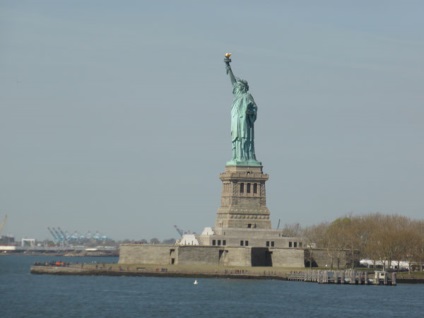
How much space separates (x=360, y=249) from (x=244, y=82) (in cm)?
2184

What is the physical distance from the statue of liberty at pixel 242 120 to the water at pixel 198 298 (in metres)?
18.4

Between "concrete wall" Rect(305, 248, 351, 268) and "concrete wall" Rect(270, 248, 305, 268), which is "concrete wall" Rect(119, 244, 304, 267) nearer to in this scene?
"concrete wall" Rect(270, 248, 305, 268)

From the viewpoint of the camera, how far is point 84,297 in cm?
11000

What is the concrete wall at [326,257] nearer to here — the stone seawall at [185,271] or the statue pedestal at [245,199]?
the statue pedestal at [245,199]

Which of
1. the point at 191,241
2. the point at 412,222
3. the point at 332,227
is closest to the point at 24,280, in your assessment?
the point at 191,241

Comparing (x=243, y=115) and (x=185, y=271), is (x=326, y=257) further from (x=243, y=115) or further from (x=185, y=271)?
(x=185, y=271)

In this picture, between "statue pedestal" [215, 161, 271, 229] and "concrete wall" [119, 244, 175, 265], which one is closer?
"concrete wall" [119, 244, 175, 265]

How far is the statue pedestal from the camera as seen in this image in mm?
143875

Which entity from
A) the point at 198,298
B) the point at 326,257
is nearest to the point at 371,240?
the point at 326,257

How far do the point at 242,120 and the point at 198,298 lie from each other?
38855 millimetres

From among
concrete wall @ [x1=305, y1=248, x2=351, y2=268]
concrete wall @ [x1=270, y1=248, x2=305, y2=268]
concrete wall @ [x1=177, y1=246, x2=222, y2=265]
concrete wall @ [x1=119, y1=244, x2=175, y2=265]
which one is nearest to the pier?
concrete wall @ [x1=270, y1=248, x2=305, y2=268]

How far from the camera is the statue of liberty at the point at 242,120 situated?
14538cm

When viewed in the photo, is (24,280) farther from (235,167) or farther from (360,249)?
(360,249)

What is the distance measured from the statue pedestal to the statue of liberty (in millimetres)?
1228
